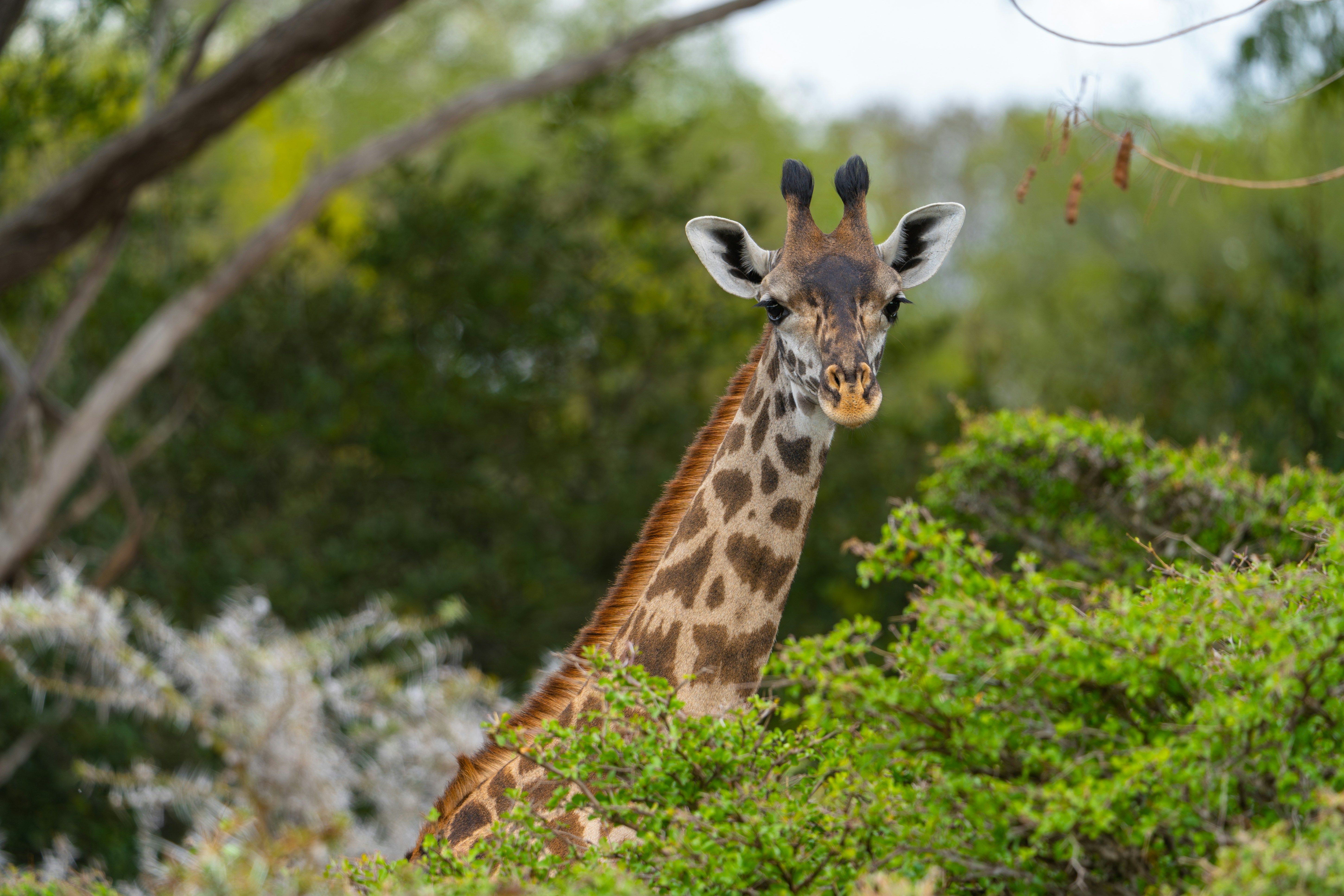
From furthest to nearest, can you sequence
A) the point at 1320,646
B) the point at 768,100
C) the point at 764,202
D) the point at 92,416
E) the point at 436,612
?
the point at 768,100, the point at 764,202, the point at 436,612, the point at 92,416, the point at 1320,646

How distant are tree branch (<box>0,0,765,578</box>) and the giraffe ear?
439 centimetres

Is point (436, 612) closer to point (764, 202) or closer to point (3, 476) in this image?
point (3, 476)

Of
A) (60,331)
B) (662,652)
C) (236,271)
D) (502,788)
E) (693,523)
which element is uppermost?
(236,271)

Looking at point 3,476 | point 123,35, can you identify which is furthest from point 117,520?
point 123,35

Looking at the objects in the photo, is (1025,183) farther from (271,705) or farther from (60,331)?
(60,331)

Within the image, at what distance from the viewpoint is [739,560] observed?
3850 mm

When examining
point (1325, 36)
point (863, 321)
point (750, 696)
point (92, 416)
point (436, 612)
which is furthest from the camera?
point (436, 612)

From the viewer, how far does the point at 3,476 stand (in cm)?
1128

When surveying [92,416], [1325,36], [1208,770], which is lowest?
[1208,770]

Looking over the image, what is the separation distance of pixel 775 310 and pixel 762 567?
80cm

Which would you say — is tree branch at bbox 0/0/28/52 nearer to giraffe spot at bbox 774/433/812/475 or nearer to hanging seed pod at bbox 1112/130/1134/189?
giraffe spot at bbox 774/433/812/475

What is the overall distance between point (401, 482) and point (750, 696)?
26.6 feet

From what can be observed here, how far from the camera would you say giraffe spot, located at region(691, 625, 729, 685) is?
12.3 feet

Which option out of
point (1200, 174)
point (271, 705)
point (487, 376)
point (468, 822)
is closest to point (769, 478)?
point (468, 822)
